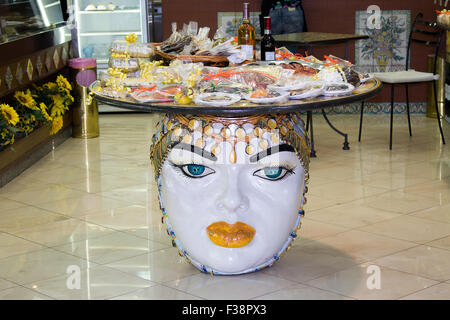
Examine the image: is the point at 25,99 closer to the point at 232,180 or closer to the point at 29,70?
the point at 29,70

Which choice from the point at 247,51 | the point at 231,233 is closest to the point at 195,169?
the point at 231,233

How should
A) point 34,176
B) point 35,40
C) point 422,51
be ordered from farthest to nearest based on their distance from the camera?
point 422,51
point 35,40
point 34,176

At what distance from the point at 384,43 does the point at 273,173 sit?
579 cm

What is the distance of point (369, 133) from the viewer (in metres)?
7.69

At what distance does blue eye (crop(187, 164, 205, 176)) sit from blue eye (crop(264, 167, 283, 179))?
303 mm

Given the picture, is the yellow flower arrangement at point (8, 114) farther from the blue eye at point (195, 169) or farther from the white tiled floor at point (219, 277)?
the blue eye at point (195, 169)

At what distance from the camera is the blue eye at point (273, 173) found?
3441 mm

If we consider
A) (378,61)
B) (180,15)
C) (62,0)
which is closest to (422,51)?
(378,61)


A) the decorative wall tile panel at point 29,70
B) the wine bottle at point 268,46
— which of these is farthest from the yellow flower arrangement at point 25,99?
the wine bottle at point 268,46

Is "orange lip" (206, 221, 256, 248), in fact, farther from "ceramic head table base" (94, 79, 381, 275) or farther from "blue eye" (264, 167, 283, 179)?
"blue eye" (264, 167, 283, 179)

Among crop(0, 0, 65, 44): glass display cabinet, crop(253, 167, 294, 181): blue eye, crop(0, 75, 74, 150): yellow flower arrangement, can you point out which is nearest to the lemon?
crop(253, 167, 294, 181): blue eye

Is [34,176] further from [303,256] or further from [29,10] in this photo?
[303,256]

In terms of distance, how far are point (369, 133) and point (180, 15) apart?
289 cm

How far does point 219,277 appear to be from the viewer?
374 cm
